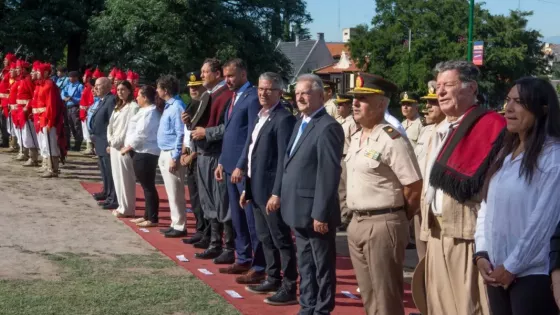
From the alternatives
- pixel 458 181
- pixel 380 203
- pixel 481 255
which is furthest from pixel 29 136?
pixel 481 255

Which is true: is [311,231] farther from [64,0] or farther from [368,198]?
[64,0]

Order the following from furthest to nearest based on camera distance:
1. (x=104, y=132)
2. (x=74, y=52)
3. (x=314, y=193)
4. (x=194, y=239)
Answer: (x=74, y=52) < (x=104, y=132) < (x=194, y=239) < (x=314, y=193)

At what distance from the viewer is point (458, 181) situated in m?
4.92

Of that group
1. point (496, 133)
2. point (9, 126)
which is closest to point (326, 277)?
point (496, 133)

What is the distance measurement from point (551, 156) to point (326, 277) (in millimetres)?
2937

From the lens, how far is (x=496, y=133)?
492 cm

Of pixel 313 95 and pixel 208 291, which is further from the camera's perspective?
pixel 208 291

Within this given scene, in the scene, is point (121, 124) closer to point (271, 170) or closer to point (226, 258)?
point (226, 258)

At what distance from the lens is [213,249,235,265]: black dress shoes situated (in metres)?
9.23

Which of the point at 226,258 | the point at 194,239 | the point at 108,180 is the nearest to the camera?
the point at 226,258

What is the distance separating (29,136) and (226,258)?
378 inches

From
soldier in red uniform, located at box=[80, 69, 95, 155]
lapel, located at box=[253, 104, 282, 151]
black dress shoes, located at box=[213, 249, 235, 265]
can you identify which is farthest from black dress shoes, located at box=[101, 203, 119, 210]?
soldier in red uniform, located at box=[80, 69, 95, 155]

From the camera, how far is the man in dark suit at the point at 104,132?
13.0 meters

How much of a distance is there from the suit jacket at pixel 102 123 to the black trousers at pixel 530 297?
9603 millimetres
